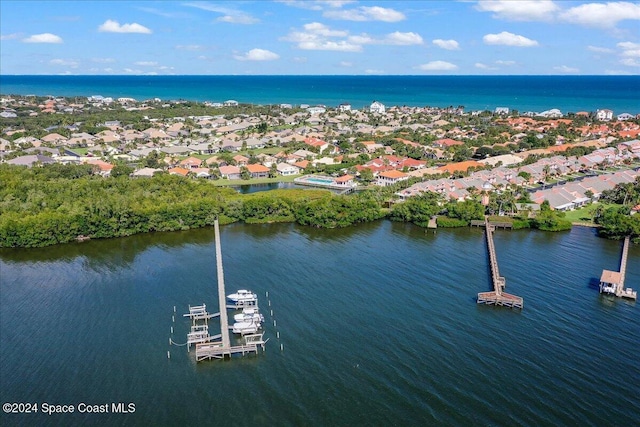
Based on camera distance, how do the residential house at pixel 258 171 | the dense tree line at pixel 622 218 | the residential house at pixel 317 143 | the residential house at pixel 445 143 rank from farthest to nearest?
1. the residential house at pixel 445 143
2. the residential house at pixel 317 143
3. the residential house at pixel 258 171
4. the dense tree line at pixel 622 218

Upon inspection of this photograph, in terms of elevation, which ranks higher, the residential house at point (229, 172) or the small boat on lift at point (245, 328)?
the residential house at point (229, 172)

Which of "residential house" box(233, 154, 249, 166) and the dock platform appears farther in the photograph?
"residential house" box(233, 154, 249, 166)

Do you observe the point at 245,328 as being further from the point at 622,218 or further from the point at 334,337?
the point at 622,218

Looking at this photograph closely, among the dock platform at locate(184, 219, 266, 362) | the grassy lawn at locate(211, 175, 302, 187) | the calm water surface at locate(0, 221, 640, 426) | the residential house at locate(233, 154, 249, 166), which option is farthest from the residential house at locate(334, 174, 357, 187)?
the dock platform at locate(184, 219, 266, 362)

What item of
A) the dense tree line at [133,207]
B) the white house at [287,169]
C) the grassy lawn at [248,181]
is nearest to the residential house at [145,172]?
the grassy lawn at [248,181]

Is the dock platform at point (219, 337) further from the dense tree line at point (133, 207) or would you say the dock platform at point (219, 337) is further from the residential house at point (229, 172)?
the residential house at point (229, 172)

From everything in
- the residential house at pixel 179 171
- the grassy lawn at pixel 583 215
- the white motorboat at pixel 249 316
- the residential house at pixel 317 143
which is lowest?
the white motorboat at pixel 249 316

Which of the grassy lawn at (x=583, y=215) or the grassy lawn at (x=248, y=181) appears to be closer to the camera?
the grassy lawn at (x=583, y=215)

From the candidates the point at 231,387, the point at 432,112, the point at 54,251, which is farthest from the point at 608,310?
the point at 432,112

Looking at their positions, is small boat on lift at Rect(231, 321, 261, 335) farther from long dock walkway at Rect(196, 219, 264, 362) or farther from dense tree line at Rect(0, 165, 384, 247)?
dense tree line at Rect(0, 165, 384, 247)

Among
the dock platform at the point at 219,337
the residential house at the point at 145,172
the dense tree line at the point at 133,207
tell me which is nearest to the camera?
the dock platform at the point at 219,337
